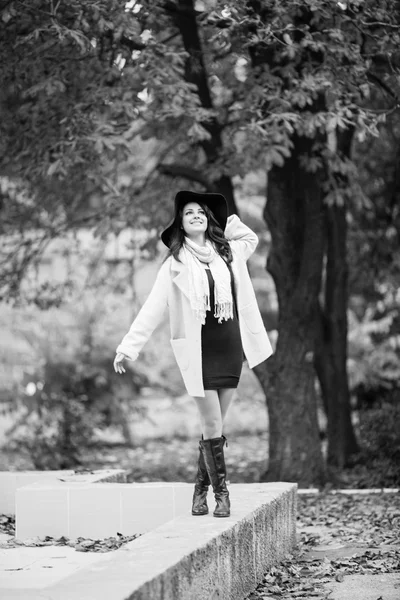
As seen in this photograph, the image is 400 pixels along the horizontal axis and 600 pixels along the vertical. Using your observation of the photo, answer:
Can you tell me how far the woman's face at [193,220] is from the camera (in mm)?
5879

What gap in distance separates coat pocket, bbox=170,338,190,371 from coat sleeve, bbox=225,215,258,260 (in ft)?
2.66

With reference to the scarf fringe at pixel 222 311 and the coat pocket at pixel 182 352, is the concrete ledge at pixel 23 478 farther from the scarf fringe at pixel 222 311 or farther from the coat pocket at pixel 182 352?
the scarf fringe at pixel 222 311

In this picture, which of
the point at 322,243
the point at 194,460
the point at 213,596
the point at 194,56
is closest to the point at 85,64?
the point at 194,56

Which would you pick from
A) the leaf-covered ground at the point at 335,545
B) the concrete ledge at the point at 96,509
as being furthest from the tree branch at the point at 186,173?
the concrete ledge at the point at 96,509

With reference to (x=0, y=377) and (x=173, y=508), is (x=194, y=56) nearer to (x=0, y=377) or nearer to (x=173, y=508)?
(x=173, y=508)

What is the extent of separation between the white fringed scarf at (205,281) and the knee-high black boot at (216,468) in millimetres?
731

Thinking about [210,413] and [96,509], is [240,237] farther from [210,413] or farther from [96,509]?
[96,509]

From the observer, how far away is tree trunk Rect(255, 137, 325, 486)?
1123 cm

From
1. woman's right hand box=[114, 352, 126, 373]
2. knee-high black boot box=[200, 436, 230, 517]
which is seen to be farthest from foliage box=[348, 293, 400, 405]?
woman's right hand box=[114, 352, 126, 373]

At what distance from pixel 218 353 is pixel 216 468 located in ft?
2.25

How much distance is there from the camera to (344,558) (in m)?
6.67

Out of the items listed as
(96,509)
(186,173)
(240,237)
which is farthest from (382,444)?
(240,237)

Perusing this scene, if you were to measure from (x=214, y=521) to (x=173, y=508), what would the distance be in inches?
54.0

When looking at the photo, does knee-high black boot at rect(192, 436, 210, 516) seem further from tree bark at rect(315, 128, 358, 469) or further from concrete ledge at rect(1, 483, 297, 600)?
tree bark at rect(315, 128, 358, 469)
